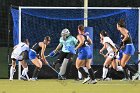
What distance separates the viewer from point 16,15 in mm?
19984

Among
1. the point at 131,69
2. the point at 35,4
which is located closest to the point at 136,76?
the point at 131,69

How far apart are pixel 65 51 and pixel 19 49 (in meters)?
1.90

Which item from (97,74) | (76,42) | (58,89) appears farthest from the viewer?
(97,74)

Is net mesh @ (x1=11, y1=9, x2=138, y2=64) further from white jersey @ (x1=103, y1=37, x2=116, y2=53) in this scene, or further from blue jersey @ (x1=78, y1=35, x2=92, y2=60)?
blue jersey @ (x1=78, y1=35, x2=92, y2=60)

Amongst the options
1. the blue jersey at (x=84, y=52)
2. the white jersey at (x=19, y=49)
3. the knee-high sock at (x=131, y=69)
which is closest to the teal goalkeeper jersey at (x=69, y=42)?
the blue jersey at (x=84, y=52)

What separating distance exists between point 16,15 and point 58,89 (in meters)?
5.88

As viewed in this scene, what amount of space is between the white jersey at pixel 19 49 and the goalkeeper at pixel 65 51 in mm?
1011

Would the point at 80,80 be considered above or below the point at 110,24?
below

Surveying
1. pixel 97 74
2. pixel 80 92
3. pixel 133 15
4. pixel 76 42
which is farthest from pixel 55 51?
pixel 80 92

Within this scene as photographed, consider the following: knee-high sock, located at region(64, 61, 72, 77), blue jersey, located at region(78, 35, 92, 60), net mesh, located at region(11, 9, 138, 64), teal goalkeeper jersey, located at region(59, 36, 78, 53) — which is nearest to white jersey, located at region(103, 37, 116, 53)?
teal goalkeeper jersey, located at region(59, 36, 78, 53)

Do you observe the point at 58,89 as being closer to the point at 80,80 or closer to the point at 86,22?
the point at 80,80

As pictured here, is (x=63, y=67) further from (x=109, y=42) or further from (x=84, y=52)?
(x=109, y=42)

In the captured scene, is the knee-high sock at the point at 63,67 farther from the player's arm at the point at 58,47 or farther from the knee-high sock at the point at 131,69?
the knee-high sock at the point at 131,69

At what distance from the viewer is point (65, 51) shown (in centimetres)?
1828
